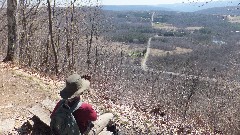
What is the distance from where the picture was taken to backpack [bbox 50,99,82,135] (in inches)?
234

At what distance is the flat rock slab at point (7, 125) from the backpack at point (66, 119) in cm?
349

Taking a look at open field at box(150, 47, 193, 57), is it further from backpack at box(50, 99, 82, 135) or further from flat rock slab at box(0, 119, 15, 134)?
backpack at box(50, 99, 82, 135)

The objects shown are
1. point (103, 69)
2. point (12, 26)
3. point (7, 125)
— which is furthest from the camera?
point (103, 69)

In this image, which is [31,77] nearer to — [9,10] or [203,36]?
[9,10]

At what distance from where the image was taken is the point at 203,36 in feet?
611

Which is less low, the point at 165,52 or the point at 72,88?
the point at 72,88

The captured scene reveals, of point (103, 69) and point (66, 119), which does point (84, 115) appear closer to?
point (66, 119)

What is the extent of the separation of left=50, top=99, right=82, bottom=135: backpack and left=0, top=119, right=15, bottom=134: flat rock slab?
3489 mm

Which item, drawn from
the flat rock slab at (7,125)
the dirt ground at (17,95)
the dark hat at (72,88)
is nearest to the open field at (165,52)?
the dirt ground at (17,95)

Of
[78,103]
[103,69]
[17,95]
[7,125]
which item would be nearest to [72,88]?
[78,103]

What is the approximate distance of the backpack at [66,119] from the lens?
19.5 ft

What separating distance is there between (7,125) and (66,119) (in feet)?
13.6

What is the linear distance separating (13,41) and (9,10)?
1.46m

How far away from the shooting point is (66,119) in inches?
235
